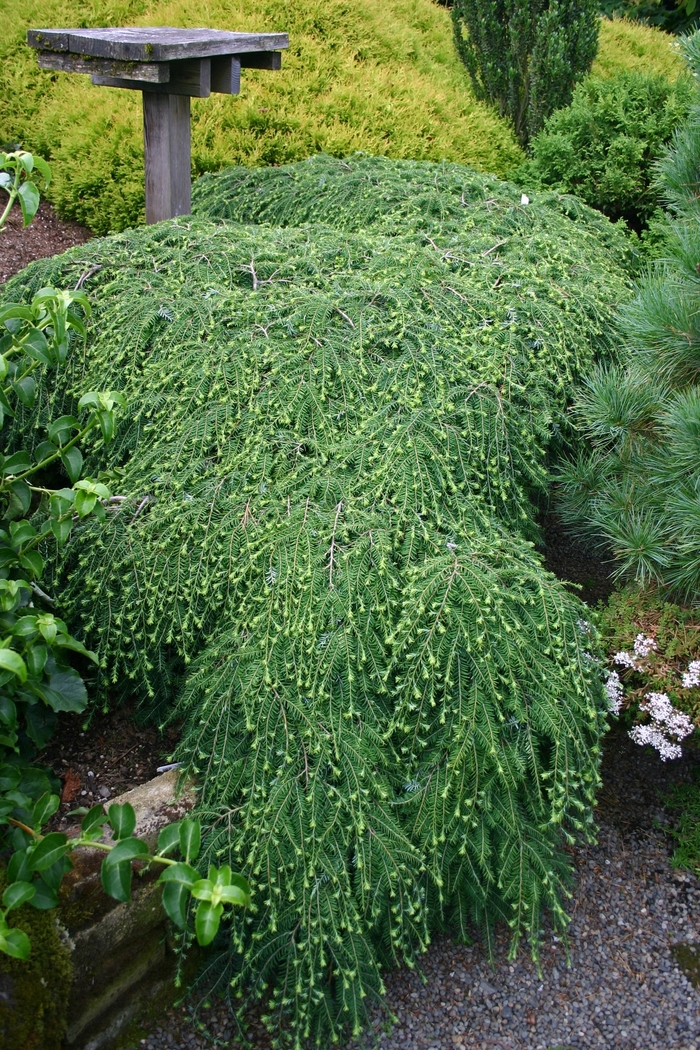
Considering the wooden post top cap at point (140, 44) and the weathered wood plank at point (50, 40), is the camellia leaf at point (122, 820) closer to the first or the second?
the wooden post top cap at point (140, 44)

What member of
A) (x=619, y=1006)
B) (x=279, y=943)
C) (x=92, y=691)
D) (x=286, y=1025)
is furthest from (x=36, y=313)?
(x=619, y=1006)

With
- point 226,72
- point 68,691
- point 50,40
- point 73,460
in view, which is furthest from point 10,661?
point 226,72

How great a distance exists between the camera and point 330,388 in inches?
101

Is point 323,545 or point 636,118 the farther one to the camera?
point 636,118

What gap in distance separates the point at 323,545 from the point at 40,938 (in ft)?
3.58

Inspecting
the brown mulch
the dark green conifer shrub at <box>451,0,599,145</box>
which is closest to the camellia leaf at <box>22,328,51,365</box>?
the brown mulch

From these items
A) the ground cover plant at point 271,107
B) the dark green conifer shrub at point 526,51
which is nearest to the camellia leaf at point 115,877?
the ground cover plant at point 271,107

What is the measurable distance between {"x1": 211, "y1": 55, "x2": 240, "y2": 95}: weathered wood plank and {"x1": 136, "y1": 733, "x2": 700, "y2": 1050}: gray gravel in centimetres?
330

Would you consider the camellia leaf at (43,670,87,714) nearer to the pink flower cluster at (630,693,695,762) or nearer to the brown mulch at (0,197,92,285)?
the pink flower cluster at (630,693,695,762)

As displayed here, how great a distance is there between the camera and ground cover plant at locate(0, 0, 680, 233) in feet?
16.0

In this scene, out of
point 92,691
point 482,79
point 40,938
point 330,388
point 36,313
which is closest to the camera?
point 40,938

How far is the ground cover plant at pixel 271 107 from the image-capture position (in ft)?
16.0

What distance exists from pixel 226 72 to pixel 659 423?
2.41 meters

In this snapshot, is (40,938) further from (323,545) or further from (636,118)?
(636,118)
